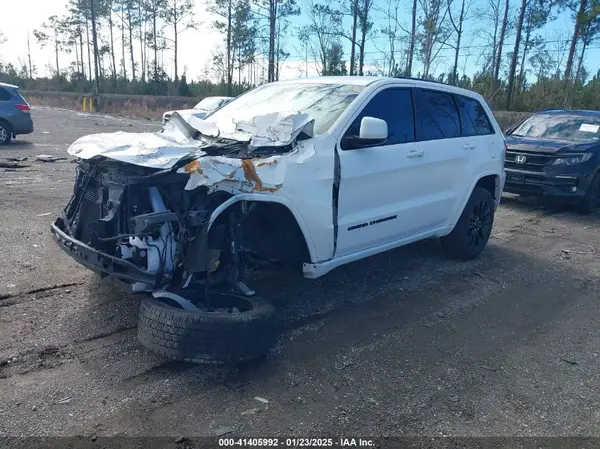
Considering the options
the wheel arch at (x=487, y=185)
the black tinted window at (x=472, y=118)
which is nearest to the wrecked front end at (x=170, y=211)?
the wheel arch at (x=487, y=185)

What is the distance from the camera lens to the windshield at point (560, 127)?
10031 millimetres

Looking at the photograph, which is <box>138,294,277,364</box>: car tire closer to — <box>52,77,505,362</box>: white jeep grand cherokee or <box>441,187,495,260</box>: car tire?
<box>52,77,505,362</box>: white jeep grand cherokee

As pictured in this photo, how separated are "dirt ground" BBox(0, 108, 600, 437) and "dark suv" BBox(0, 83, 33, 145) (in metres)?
10.4

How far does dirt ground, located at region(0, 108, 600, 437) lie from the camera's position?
3.06m

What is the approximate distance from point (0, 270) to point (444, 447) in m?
4.28

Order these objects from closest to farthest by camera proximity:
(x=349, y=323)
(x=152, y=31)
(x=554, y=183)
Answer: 1. (x=349, y=323)
2. (x=554, y=183)
3. (x=152, y=31)

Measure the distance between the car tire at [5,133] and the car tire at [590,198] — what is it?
567 inches

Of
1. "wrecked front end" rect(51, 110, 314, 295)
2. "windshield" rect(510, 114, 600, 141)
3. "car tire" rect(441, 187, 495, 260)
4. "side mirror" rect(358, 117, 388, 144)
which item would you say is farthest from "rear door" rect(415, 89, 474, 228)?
"windshield" rect(510, 114, 600, 141)

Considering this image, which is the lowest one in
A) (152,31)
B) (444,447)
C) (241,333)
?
(444,447)

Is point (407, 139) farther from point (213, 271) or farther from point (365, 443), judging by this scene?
point (365, 443)

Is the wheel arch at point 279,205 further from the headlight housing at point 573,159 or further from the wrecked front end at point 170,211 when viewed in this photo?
the headlight housing at point 573,159

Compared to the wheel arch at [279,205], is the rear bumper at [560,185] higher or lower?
lower

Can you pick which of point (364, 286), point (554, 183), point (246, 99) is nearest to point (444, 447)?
point (364, 286)

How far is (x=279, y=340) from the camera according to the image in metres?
4.04
